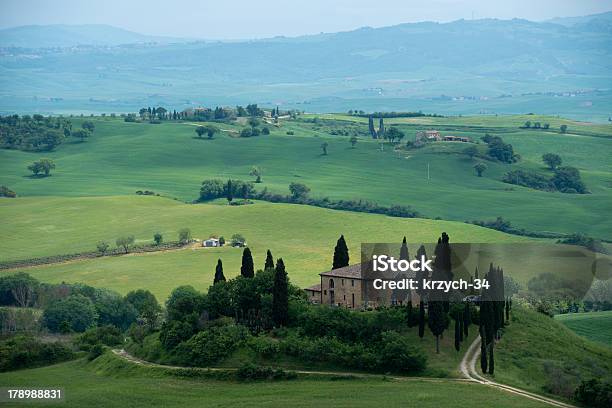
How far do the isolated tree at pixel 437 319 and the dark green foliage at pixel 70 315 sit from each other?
43400 millimetres

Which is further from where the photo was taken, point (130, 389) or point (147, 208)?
point (147, 208)

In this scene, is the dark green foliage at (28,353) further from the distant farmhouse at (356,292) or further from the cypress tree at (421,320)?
the cypress tree at (421,320)

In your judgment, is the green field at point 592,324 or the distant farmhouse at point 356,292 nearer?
the distant farmhouse at point 356,292

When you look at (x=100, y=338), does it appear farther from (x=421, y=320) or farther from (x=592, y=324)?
(x=592, y=324)

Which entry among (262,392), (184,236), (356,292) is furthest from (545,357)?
(184,236)

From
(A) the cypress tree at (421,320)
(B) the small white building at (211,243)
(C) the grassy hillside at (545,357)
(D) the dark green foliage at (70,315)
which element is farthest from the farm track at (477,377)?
(B) the small white building at (211,243)

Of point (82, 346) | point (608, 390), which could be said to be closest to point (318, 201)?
point (82, 346)

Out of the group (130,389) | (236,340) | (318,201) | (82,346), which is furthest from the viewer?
(318,201)

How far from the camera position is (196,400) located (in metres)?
79.0

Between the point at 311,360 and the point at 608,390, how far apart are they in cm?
2154

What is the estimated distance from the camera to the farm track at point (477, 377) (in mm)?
76250

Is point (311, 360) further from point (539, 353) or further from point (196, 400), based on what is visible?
point (539, 353)

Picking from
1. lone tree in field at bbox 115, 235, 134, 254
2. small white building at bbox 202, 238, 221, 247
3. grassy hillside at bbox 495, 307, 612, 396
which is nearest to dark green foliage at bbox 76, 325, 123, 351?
grassy hillside at bbox 495, 307, 612, 396

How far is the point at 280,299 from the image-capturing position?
9012cm
